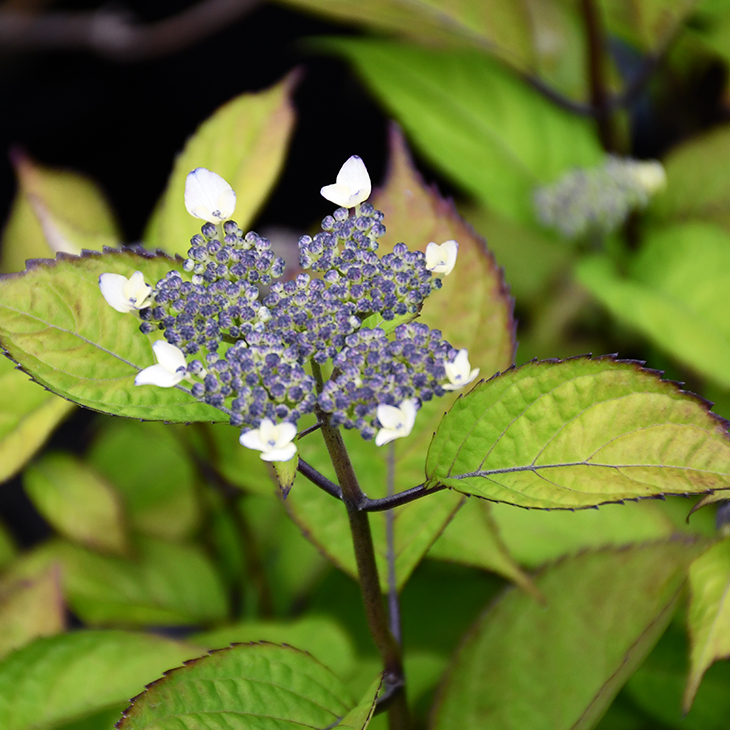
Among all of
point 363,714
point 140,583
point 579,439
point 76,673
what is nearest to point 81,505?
point 140,583

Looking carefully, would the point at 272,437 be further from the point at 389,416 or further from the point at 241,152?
the point at 241,152

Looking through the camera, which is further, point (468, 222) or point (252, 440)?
point (468, 222)

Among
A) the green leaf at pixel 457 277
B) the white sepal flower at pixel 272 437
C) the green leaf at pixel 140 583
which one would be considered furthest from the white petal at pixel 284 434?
the green leaf at pixel 140 583

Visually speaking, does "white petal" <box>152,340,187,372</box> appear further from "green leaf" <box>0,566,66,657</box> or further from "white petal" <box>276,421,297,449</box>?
"green leaf" <box>0,566,66,657</box>

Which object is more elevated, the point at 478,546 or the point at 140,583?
the point at 478,546

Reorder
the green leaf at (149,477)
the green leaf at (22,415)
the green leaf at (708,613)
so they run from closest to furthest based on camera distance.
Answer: the green leaf at (708,613), the green leaf at (22,415), the green leaf at (149,477)

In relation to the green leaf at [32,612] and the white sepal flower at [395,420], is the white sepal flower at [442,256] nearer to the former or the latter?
the white sepal flower at [395,420]

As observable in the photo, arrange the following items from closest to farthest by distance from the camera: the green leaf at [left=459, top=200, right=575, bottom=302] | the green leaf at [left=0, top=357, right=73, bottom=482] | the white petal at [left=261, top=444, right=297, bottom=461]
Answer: the white petal at [left=261, top=444, right=297, bottom=461] < the green leaf at [left=0, top=357, right=73, bottom=482] < the green leaf at [left=459, top=200, right=575, bottom=302]

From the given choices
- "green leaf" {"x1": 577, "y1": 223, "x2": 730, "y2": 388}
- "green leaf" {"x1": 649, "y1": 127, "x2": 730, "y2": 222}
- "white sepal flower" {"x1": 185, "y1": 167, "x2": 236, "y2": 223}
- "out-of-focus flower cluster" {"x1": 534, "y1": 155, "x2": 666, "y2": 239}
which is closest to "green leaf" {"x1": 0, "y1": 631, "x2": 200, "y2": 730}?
"white sepal flower" {"x1": 185, "y1": 167, "x2": 236, "y2": 223}
